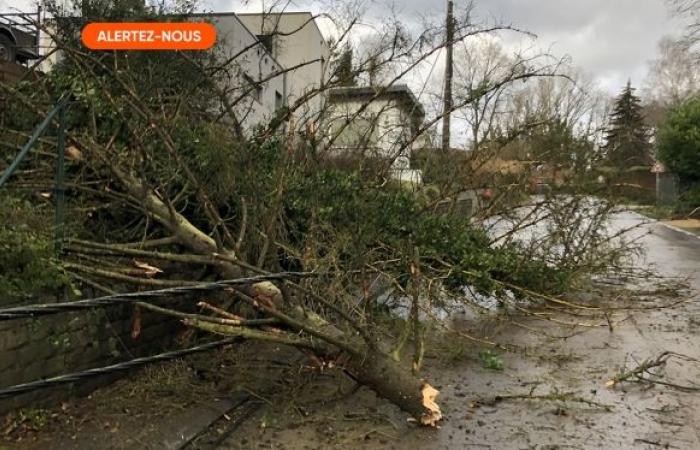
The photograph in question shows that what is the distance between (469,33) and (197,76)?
317cm

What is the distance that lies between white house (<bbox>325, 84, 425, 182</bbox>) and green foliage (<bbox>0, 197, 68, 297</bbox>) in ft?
12.3

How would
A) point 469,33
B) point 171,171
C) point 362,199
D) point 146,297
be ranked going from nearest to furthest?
point 146,297 < point 171,171 < point 362,199 < point 469,33

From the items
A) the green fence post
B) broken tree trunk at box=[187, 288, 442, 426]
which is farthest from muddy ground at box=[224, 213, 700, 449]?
the green fence post

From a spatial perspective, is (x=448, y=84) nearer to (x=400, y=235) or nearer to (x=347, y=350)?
(x=400, y=235)

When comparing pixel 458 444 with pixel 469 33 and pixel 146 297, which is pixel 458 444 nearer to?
pixel 146 297

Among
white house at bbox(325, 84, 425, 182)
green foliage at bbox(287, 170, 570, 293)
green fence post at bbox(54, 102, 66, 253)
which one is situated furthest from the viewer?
white house at bbox(325, 84, 425, 182)

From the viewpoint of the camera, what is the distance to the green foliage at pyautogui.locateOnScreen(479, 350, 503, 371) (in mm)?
5793

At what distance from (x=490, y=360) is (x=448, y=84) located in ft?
14.7

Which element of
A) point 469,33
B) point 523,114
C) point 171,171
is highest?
point 469,33

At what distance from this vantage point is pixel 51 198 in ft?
18.1

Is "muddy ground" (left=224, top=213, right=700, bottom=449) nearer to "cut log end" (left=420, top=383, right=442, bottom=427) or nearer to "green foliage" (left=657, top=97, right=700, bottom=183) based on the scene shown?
"cut log end" (left=420, top=383, right=442, bottom=427)

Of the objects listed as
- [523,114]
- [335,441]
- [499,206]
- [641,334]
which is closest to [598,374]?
[641,334]

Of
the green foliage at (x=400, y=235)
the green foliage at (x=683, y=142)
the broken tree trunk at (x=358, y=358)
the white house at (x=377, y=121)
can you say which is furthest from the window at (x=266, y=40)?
the green foliage at (x=683, y=142)

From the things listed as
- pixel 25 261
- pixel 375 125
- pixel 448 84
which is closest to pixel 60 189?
pixel 25 261
